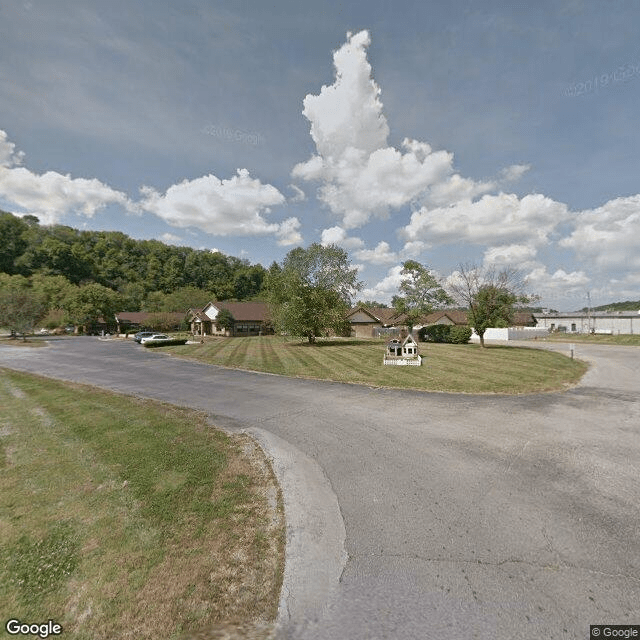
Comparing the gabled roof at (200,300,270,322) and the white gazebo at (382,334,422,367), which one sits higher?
the gabled roof at (200,300,270,322)

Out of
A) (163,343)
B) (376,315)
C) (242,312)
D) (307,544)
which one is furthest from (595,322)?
(307,544)

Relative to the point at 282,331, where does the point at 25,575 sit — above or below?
below

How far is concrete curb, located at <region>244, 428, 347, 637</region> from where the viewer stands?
342 centimetres

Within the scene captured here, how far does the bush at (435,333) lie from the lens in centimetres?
4195

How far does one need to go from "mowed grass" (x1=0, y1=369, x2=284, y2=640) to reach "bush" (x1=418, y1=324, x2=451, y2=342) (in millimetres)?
38533

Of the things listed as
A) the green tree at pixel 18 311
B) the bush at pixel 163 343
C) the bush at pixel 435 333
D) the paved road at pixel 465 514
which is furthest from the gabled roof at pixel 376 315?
the green tree at pixel 18 311

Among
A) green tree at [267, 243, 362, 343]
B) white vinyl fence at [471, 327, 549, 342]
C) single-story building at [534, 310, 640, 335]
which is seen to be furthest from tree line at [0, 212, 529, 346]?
single-story building at [534, 310, 640, 335]

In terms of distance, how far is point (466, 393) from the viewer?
13.0 meters

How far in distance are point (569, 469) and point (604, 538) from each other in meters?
2.32

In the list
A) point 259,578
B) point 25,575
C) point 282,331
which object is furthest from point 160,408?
point 282,331

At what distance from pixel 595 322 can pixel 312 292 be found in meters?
70.8

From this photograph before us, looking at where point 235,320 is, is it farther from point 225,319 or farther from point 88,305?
point 88,305

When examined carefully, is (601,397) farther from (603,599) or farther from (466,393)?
(603,599)

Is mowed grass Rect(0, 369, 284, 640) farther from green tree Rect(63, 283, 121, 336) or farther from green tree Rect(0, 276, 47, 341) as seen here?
green tree Rect(63, 283, 121, 336)
